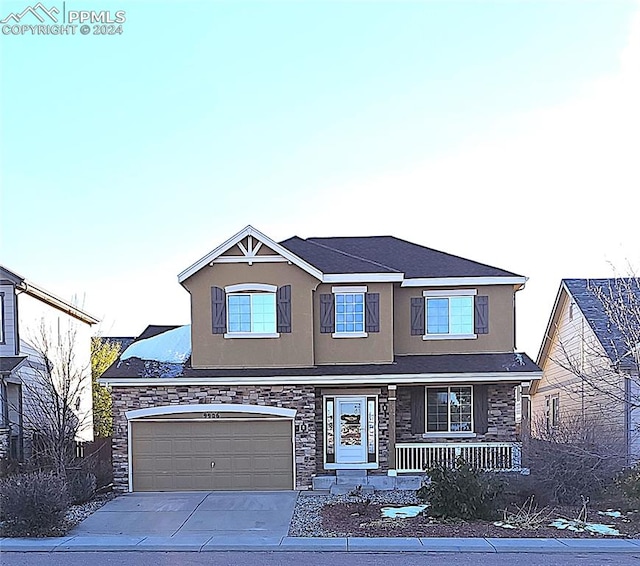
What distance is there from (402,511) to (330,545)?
10.7 ft

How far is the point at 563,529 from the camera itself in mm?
12445

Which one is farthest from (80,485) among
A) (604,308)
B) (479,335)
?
(604,308)

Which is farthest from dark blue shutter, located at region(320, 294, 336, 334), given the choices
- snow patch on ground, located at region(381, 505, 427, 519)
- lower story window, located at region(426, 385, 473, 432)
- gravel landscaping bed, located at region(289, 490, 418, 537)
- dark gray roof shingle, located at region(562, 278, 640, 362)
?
dark gray roof shingle, located at region(562, 278, 640, 362)

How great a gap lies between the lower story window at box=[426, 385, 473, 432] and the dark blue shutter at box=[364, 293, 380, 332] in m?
2.69

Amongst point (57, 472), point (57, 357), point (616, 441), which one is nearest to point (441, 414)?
point (616, 441)

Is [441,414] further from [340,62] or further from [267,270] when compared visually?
[340,62]

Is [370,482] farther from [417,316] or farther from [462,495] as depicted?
[417,316]

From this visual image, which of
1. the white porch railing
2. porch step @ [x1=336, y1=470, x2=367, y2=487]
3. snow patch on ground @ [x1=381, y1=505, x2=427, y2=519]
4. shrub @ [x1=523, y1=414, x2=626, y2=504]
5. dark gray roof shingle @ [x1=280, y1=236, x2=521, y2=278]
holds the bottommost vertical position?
porch step @ [x1=336, y1=470, x2=367, y2=487]

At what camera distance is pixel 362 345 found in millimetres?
18672

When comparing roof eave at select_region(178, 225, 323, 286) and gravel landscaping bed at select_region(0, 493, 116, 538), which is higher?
roof eave at select_region(178, 225, 323, 286)

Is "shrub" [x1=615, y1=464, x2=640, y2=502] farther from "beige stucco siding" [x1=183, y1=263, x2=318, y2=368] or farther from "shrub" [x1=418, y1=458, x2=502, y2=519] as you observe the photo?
"beige stucco siding" [x1=183, y1=263, x2=318, y2=368]

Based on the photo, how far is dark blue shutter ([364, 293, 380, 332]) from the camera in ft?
61.4

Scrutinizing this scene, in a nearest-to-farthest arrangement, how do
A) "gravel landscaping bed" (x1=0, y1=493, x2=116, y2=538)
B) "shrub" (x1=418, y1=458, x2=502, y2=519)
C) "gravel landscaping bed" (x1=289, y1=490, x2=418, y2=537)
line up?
"gravel landscaping bed" (x1=0, y1=493, x2=116, y2=538), "gravel landscaping bed" (x1=289, y1=490, x2=418, y2=537), "shrub" (x1=418, y1=458, x2=502, y2=519)

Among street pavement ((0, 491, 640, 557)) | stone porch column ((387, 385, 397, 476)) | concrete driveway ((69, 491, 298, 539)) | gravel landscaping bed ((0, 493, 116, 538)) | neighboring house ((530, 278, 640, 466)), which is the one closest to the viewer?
street pavement ((0, 491, 640, 557))
